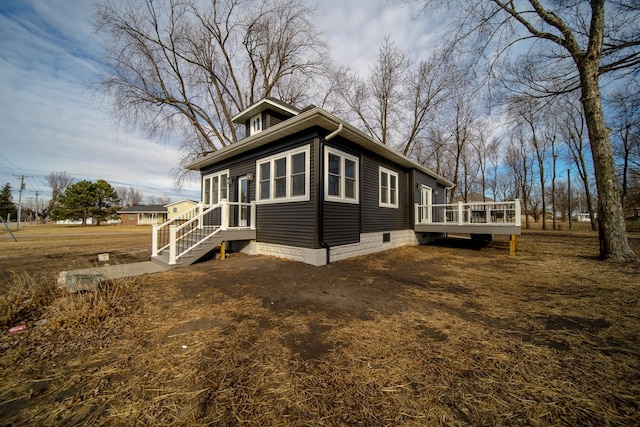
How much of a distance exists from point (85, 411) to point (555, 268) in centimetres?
891

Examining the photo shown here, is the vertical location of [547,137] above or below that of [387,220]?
above

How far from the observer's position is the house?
6.53 meters

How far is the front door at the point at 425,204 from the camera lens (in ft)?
39.7

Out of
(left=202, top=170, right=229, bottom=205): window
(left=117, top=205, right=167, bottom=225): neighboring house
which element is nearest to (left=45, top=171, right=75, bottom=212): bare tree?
(left=117, top=205, right=167, bottom=225): neighboring house

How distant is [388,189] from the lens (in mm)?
10016

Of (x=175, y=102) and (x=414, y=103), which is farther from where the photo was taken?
(x=414, y=103)

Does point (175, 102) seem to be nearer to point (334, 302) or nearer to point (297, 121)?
point (297, 121)

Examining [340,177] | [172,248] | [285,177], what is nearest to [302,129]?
[285,177]

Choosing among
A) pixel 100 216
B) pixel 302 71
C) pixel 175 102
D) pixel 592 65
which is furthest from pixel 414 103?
pixel 100 216

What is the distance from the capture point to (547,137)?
23500mm

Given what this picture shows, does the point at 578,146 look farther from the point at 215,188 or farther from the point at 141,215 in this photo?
the point at 141,215

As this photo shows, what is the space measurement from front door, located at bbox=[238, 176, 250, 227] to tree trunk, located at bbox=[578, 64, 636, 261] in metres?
11.0

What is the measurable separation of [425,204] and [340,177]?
791 cm

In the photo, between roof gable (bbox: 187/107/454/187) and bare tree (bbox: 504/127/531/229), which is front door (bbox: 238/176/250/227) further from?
bare tree (bbox: 504/127/531/229)
